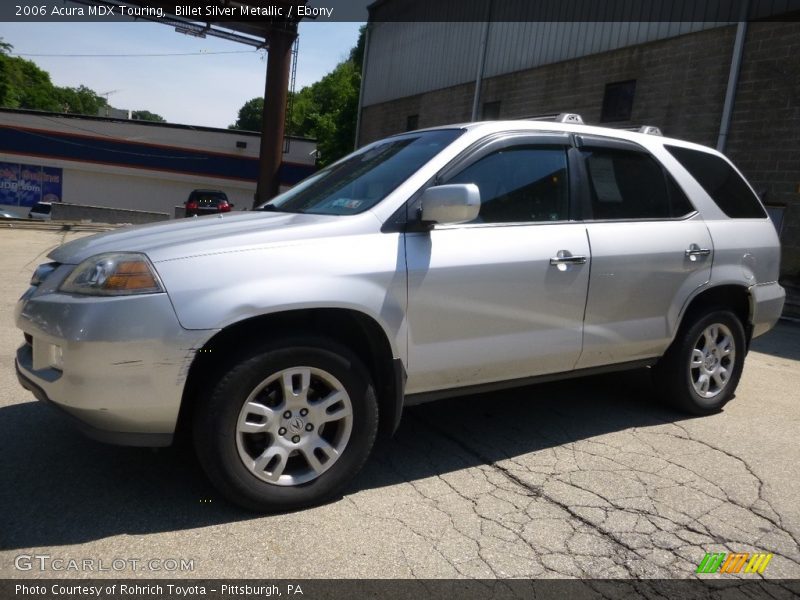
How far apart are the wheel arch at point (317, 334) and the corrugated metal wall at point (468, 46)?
40.2ft

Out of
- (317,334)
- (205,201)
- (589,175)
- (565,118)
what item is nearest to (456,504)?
(317,334)

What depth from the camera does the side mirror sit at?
296 centimetres

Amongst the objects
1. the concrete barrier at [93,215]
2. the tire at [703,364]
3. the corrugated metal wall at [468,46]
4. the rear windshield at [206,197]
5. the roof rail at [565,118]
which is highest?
the corrugated metal wall at [468,46]

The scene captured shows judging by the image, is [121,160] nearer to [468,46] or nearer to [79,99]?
[468,46]

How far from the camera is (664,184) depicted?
13.8ft

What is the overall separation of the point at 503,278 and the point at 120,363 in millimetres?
1886

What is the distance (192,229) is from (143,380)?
0.85 metres

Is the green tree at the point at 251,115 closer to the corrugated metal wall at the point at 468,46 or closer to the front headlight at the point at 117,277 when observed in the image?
the corrugated metal wall at the point at 468,46

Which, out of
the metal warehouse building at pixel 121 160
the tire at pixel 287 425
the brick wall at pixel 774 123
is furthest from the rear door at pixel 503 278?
the metal warehouse building at pixel 121 160

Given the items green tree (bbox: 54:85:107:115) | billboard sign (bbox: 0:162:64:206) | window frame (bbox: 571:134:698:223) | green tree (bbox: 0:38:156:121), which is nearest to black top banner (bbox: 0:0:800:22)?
window frame (bbox: 571:134:698:223)

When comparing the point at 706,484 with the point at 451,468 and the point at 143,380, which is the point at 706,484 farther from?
the point at 143,380

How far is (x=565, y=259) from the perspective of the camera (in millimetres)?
3553

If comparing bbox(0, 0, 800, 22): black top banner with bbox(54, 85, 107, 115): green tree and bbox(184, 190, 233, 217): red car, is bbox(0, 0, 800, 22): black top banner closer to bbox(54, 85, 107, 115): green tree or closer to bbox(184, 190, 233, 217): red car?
bbox(184, 190, 233, 217): red car

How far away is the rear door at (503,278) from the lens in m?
3.16
